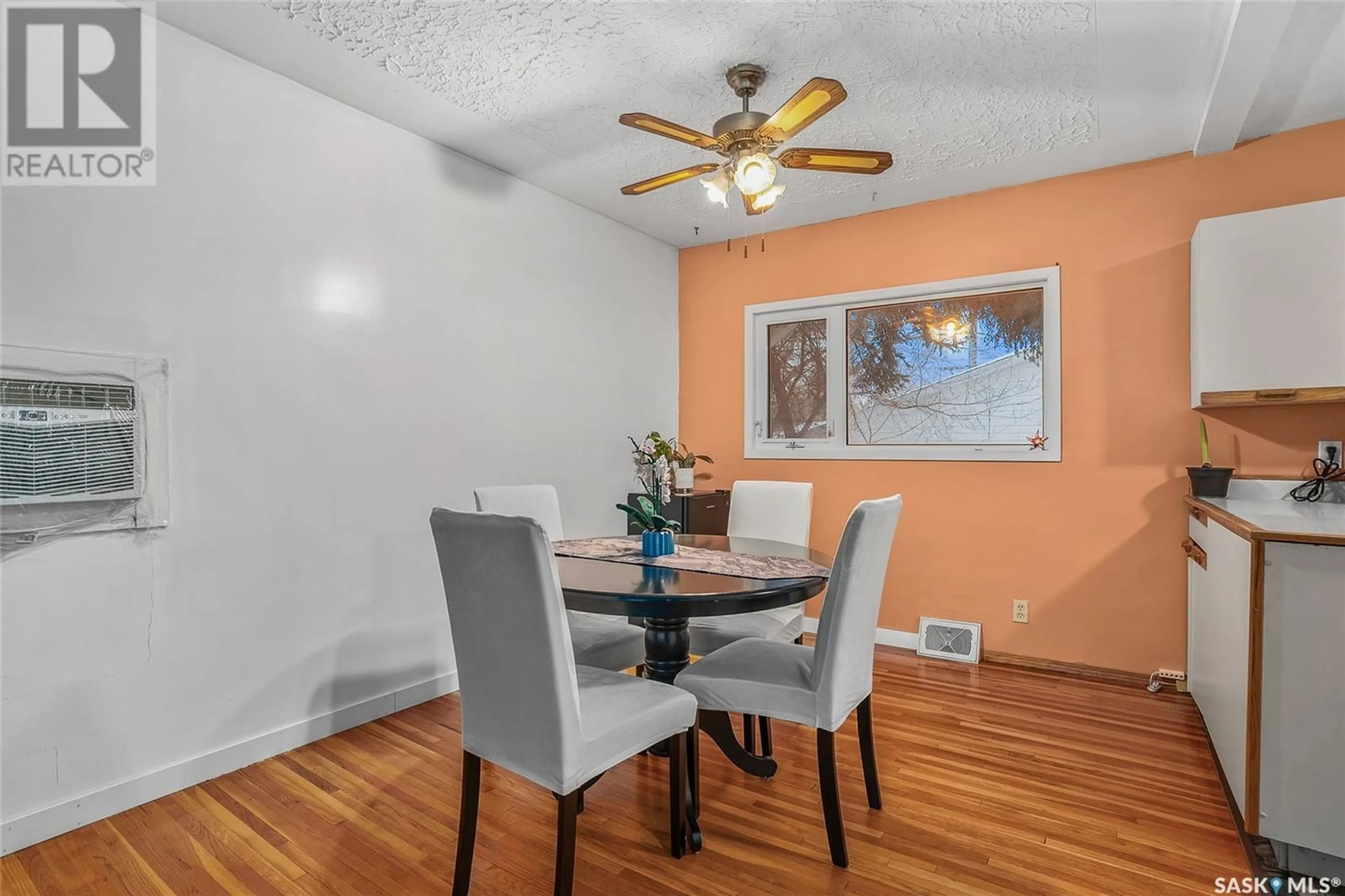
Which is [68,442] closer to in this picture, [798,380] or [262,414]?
[262,414]

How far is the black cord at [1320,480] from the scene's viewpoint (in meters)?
2.89

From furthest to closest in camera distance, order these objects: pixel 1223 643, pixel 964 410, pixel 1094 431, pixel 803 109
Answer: pixel 964 410, pixel 1094 431, pixel 1223 643, pixel 803 109

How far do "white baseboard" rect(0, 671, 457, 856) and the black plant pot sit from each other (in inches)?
137

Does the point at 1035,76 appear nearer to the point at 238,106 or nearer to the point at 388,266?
the point at 388,266

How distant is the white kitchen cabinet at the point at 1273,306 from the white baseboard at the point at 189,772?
3678 millimetres

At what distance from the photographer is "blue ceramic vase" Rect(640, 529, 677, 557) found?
2.48 meters

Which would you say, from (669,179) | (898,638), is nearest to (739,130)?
(669,179)

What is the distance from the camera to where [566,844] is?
1591 mm

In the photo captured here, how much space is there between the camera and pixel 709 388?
4801mm

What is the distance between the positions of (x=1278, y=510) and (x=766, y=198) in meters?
2.11

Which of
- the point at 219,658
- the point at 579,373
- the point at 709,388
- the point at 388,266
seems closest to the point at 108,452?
the point at 219,658

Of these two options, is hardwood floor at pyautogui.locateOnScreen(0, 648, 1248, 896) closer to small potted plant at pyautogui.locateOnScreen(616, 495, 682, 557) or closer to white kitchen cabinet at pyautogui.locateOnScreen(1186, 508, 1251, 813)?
white kitchen cabinet at pyautogui.locateOnScreen(1186, 508, 1251, 813)

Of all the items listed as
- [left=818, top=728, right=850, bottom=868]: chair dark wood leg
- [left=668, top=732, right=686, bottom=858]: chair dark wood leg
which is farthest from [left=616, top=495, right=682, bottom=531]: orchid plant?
[left=818, top=728, right=850, bottom=868]: chair dark wood leg

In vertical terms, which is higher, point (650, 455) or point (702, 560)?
point (650, 455)
